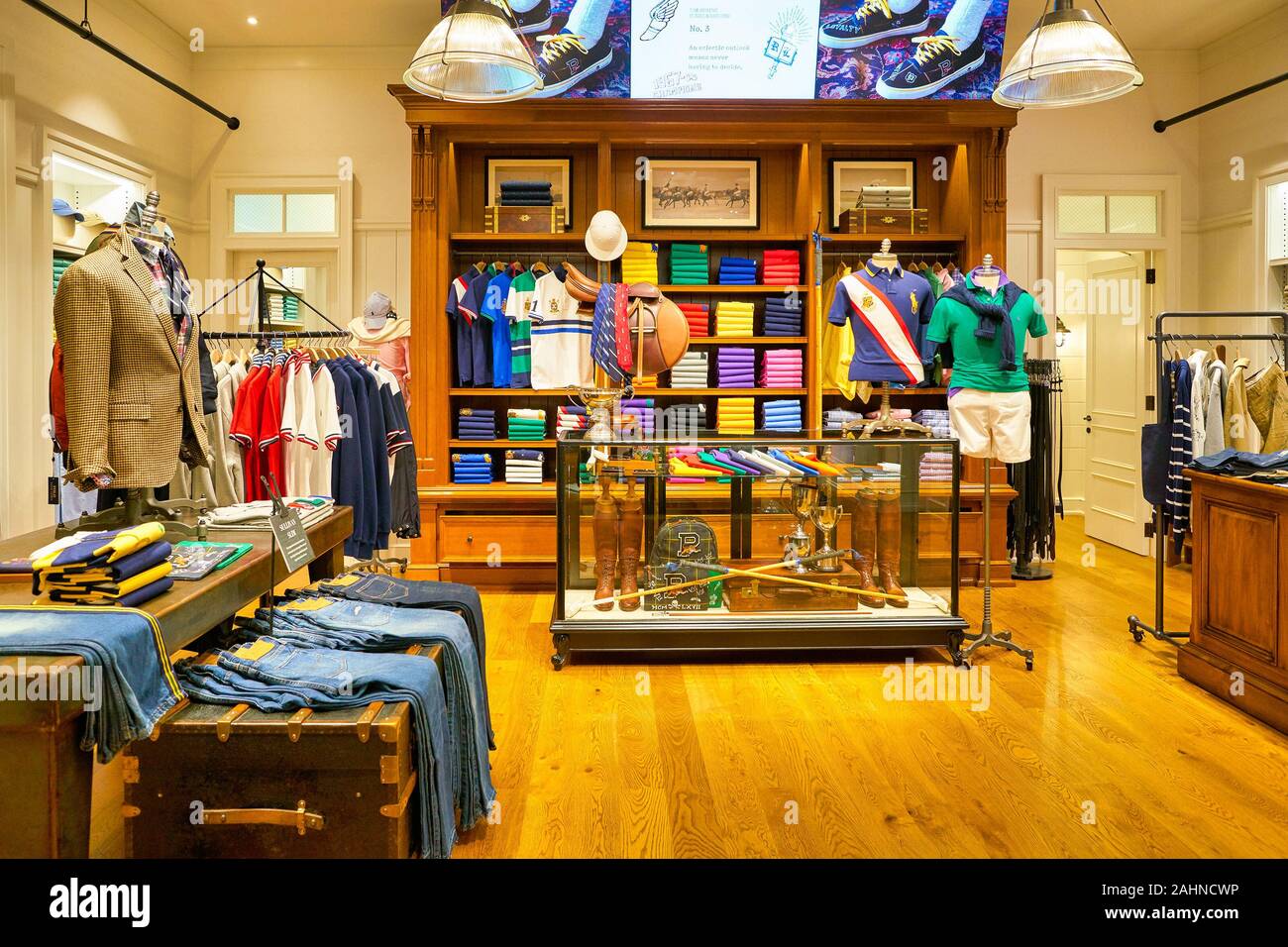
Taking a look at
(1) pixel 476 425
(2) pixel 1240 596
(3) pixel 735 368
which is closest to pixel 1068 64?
(2) pixel 1240 596

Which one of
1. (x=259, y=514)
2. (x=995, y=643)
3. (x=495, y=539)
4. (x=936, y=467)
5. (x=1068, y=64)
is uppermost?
(x=1068, y=64)

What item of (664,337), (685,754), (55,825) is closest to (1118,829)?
(685,754)

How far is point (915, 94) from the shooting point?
5.48 m

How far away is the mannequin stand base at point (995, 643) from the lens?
3.98 metres

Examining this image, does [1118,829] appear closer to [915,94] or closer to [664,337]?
[664,337]

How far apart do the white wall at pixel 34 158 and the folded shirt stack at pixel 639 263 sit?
2.99 metres

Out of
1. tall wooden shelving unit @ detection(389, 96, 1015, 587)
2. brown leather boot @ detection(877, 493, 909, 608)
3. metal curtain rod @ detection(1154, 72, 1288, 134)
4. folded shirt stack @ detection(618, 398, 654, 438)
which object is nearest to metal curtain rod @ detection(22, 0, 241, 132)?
tall wooden shelving unit @ detection(389, 96, 1015, 587)

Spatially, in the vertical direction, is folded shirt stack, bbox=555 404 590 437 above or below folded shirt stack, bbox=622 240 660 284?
below

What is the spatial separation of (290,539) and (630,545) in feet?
6.52

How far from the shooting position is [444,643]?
2.25m

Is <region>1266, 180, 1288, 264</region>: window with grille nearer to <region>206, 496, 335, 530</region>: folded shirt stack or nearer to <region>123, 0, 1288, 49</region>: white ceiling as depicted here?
<region>123, 0, 1288, 49</region>: white ceiling

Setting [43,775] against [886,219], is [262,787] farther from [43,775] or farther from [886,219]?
[886,219]

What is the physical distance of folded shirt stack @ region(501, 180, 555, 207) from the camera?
557cm

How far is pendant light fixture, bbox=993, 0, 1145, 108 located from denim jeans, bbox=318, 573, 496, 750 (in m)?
2.43
